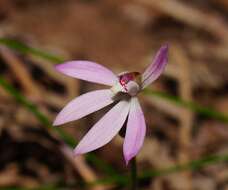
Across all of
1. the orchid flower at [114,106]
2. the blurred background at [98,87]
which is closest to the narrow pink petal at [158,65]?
the orchid flower at [114,106]

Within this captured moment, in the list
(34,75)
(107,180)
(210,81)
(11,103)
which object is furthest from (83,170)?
(210,81)

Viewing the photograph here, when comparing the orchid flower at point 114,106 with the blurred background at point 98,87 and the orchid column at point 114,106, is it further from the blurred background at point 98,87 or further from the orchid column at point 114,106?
the blurred background at point 98,87

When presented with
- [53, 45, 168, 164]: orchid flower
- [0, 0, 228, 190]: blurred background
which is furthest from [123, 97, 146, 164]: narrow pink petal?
[0, 0, 228, 190]: blurred background

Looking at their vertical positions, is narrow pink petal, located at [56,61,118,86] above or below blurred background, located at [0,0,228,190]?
below

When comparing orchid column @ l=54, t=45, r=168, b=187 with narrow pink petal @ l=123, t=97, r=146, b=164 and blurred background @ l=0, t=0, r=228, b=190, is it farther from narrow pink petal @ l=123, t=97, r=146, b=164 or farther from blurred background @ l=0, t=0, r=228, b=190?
blurred background @ l=0, t=0, r=228, b=190

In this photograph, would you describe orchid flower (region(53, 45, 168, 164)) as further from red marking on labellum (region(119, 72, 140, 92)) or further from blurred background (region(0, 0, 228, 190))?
blurred background (region(0, 0, 228, 190))

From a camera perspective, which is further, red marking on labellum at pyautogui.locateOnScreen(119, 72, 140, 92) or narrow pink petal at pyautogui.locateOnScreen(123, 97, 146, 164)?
red marking on labellum at pyautogui.locateOnScreen(119, 72, 140, 92)

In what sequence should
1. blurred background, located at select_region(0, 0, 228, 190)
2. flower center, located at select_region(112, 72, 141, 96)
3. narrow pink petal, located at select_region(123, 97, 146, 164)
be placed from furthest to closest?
blurred background, located at select_region(0, 0, 228, 190)
flower center, located at select_region(112, 72, 141, 96)
narrow pink petal, located at select_region(123, 97, 146, 164)

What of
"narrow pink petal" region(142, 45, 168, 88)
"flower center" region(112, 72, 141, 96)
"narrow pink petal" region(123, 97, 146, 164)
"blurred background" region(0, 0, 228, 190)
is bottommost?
"narrow pink petal" region(123, 97, 146, 164)

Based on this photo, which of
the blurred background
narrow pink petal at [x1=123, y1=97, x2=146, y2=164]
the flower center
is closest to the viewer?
narrow pink petal at [x1=123, y1=97, x2=146, y2=164]
